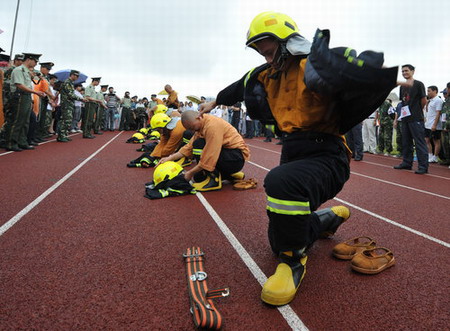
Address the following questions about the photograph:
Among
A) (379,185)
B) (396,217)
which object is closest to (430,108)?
(379,185)

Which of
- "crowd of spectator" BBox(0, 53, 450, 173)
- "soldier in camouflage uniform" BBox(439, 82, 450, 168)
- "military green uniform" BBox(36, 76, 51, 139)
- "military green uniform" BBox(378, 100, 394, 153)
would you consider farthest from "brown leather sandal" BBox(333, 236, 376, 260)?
"military green uniform" BBox(378, 100, 394, 153)

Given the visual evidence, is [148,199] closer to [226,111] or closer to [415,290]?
[415,290]

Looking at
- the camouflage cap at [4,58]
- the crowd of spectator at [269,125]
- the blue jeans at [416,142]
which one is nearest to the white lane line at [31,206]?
the crowd of spectator at [269,125]

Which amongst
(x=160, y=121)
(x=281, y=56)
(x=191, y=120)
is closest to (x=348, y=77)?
(x=281, y=56)

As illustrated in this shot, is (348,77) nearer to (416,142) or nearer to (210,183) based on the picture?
(210,183)

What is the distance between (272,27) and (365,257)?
171 cm

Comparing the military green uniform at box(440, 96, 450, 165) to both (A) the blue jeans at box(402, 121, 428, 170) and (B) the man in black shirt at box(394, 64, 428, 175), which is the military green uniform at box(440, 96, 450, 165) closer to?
(A) the blue jeans at box(402, 121, 428, 170)

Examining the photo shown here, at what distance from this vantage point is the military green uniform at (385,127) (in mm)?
11172

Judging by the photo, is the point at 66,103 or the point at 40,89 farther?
the point at 66,103

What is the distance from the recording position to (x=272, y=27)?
187cm

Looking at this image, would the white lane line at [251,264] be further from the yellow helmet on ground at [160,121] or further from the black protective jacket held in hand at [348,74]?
the yellow helmet on ground at [160,121]

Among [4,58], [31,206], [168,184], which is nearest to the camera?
[31,206]

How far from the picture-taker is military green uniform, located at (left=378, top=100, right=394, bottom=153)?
1117 centimetres

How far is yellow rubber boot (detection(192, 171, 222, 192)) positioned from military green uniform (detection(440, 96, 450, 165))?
7.27 meters
